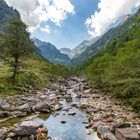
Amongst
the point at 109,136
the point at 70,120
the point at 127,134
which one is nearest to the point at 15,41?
the point at 70,120

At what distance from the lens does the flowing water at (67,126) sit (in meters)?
37.0

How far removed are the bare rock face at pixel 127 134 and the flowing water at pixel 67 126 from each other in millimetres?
3022

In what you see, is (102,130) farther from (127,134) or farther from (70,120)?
(70,120)

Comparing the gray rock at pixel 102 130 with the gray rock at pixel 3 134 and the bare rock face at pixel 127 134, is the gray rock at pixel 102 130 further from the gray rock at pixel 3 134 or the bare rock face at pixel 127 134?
the gray rock at pixel 3 134

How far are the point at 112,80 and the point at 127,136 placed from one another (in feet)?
117

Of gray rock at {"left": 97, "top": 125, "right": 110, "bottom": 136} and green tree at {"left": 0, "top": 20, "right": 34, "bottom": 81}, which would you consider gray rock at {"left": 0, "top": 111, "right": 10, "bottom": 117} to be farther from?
green tree at {"left": 0, "top": 20, "right": 34, "bottom": 81}

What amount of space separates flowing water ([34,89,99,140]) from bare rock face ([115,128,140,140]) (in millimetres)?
3022

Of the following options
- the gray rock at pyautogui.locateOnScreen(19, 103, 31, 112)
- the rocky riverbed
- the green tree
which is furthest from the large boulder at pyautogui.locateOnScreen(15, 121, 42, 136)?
the green tree

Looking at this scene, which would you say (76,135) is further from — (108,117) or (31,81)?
(31,81)

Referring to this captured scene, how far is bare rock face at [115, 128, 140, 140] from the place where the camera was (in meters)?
32.3

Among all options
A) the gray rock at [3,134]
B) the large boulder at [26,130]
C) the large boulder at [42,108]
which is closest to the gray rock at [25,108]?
the large boulder at [42,108]

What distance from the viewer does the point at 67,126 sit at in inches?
1672

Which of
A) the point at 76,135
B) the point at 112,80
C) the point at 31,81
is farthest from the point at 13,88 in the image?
the point at 76,135

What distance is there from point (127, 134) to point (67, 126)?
11315mm
